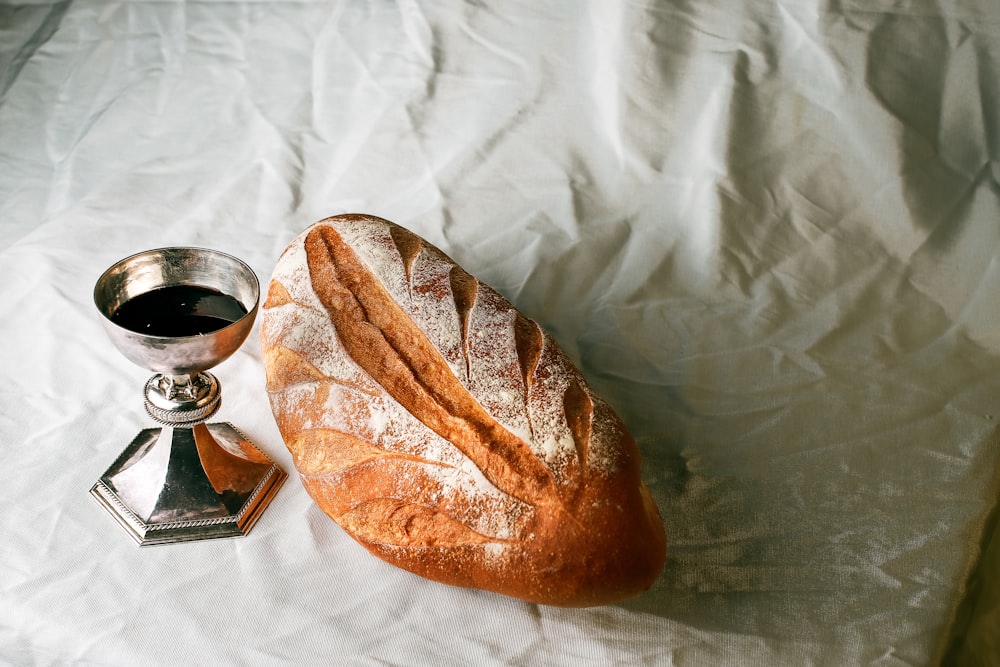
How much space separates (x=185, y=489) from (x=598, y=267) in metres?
0.78

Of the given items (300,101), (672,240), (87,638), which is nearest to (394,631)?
(87,638)

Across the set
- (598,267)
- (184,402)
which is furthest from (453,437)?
(598,267)

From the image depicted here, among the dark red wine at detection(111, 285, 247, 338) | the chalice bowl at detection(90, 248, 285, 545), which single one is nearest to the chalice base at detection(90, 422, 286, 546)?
the chalice bowl at detection(90, 248, 285, 545)

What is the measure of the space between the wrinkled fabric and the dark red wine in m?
0.25

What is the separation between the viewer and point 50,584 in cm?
102

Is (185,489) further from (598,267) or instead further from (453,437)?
(598,267)

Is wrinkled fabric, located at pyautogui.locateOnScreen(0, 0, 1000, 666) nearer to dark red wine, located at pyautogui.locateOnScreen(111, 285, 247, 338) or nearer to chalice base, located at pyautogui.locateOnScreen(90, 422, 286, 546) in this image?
chalice base, located at pyautogui.locateOnScreen(90, 422, 286, 546)

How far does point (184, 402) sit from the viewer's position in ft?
3.47

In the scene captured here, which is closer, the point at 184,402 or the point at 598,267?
the point at 184,402

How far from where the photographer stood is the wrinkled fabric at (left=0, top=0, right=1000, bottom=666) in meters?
1.01

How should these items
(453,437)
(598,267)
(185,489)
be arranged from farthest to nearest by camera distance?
(598,267), (185,489), (453,437)

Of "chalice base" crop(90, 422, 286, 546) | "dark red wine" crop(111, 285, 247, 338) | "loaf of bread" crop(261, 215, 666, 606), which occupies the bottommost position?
"chalice base" crop(90, 422, 286, 546)

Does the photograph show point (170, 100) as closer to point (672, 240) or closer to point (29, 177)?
point (29, 177)

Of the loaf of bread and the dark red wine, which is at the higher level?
the dark red wine
